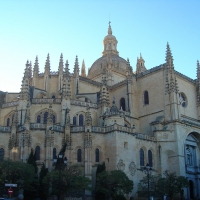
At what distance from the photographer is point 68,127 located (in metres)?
39.8

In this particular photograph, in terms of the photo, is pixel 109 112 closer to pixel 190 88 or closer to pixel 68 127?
pixel 68 127

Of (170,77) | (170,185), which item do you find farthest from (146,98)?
(170,185)

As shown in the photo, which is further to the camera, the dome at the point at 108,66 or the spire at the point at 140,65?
the spire at the point at 140,65

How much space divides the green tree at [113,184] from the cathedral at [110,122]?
323 cm

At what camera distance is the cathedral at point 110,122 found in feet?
127

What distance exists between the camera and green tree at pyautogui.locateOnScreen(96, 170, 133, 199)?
34.0 m

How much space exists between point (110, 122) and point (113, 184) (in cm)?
980

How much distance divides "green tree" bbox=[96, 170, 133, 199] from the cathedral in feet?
10.6

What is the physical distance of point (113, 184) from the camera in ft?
112

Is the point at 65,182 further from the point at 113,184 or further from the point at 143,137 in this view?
the point at 143,137

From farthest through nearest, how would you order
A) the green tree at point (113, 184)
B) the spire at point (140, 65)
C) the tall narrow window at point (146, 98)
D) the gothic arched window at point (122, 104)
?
the spire at point (140, 65)
the gothic arched window at point (122, 104)
the tall narrow window at point (146, 98)
the green tree at point (113, 184)

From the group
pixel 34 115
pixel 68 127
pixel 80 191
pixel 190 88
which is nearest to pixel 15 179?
pixel 80 191

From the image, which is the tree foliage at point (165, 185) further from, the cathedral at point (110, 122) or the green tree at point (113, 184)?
the green tree at point (113, 184)

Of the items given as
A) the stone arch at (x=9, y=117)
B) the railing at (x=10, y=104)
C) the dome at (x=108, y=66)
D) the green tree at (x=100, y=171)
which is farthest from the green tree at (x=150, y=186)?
the dome at (x=108, y=66)
